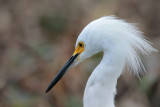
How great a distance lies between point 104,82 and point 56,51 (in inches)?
83.1

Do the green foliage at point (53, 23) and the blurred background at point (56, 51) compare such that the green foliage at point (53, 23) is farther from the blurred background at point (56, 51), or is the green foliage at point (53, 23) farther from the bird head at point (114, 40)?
the bird head at point (114, 40)

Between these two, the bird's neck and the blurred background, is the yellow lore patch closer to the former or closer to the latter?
the bird's neck

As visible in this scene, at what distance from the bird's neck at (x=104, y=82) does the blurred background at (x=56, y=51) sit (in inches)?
39.3

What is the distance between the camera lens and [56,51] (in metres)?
3.85

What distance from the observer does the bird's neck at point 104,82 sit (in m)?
1.76

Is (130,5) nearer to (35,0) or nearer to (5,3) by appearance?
(35,0)

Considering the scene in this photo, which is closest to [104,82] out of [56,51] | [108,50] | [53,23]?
[108,50]

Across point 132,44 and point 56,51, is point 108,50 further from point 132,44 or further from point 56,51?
point 56,51

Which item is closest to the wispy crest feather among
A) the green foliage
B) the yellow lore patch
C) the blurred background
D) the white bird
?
the white bird

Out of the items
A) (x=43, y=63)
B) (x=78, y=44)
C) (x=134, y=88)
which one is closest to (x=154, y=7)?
(x=134, y=88)

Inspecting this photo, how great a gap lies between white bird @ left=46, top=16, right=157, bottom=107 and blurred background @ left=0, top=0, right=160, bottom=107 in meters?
0.99

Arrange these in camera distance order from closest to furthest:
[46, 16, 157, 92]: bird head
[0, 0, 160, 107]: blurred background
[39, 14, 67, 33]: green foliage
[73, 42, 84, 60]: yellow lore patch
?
[46, 16, 157, 92]: bird head, [73, 42, 84, 60]: yellow lore patch, [0, 0, 160, 107]: blurred background, [39, 14, 67, 33]: green foliage

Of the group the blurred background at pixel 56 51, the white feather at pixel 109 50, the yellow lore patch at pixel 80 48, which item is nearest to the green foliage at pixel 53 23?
the blurred background at pixel 56 51

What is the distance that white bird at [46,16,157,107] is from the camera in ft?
5.74
